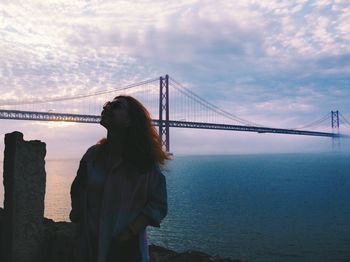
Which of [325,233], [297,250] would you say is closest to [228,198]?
[325,233]

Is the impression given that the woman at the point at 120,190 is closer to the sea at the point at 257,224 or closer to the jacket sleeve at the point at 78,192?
the jacket sleeve at the point at 78,192

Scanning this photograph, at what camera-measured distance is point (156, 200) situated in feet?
5.90

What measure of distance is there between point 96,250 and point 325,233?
1627 cm

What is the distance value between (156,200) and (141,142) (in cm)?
27

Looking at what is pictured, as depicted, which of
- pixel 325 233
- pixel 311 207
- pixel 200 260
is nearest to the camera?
pixel 200 260

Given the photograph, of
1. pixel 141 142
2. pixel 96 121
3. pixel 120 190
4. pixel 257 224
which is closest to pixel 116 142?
pixel 141 142

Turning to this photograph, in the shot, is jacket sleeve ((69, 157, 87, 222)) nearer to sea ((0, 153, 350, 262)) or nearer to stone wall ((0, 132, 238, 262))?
stone wall ((0, 132, 238, 262))

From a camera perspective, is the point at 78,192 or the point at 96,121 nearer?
the point at 78,192

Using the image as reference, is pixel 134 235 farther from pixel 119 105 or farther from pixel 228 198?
pixel 228 198

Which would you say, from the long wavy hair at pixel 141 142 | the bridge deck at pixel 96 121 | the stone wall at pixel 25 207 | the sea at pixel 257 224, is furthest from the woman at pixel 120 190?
the bridge deck at pixel 96 121

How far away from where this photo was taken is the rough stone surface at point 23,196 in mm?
4613

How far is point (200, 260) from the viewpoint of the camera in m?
6.54

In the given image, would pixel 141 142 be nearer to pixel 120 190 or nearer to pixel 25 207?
pixel 120 190

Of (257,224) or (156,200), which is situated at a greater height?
(156,200)
